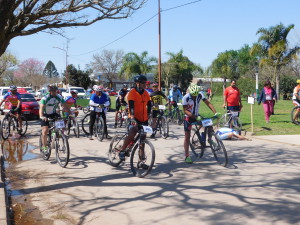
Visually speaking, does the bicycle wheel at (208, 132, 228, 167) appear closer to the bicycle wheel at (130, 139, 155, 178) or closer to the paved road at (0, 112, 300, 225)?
the paved road at (0, 112, 300, 225)

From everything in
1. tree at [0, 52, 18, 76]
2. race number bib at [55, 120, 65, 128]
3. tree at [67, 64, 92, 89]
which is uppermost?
tree at [0, 52, 18, 76]

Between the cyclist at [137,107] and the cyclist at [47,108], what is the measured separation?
2.08 m

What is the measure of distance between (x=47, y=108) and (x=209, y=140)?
3847 millimetres

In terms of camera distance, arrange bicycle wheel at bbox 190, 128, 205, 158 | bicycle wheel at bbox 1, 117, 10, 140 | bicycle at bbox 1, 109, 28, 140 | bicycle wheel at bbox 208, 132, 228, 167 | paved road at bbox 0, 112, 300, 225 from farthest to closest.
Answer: bicycle at bbox 1, 109, 28, 140 → bicycle wheel at bbox 1, 117, 10, 140 → bicycle wheel at bbox 190, 128, 205, 158 → bicycle wheel at bbox 208, 132, 228, 167 → paved road at bbox 0, 112, 300, 225

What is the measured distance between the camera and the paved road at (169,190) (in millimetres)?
4855

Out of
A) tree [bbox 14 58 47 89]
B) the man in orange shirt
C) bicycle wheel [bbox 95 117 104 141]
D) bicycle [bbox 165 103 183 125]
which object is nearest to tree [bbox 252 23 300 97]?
bicycle [bbox 165 103 183 125]

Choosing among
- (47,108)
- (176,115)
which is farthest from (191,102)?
(176,115)

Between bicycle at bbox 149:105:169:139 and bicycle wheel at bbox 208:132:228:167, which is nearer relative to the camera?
bicycle wheel at bbox 208:132:228:167

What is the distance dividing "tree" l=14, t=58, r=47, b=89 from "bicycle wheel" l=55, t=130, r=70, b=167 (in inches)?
3573

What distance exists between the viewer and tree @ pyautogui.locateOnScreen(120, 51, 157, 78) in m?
65.4

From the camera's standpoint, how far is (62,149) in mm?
8180

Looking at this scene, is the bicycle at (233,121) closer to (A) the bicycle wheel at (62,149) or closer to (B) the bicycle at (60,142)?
(B) the bicycle at (60,142)

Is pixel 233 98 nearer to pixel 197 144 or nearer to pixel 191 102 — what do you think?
pixel 197 144

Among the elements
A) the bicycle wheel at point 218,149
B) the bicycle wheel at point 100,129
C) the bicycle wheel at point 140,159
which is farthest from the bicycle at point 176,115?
the bicycle wheel at point 140,159
